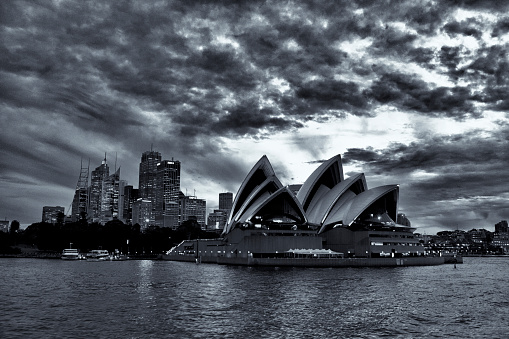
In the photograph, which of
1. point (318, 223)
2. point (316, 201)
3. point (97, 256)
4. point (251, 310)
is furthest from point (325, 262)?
point (97, 256)

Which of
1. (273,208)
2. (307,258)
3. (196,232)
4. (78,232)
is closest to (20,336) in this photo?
(307,258)

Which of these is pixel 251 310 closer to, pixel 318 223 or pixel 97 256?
pixel 318 223

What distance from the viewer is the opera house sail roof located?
95625mm

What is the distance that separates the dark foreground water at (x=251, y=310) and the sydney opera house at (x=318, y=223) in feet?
135

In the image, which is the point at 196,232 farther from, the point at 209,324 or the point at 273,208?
the point at 209,324

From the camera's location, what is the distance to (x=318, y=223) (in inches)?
3932

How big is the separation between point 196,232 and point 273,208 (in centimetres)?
7587

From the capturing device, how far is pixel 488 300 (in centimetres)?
3984

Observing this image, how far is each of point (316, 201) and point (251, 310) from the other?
72.9 metres

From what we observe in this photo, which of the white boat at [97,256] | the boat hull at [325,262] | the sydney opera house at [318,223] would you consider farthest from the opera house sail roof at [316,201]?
the white boat at [97,256]

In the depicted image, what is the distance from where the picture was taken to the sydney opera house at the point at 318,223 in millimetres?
90812

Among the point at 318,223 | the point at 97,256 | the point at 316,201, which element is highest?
the point at 316,201

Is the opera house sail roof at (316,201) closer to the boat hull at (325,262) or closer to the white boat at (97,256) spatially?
the boat hull at (325,262)

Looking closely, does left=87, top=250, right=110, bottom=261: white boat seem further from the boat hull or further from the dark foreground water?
the dark foreground water
